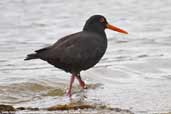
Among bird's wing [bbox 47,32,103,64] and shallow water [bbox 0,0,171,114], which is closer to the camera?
shallow water [bbox 0,0,171,114]

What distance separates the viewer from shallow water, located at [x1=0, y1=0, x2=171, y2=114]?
9.30 m

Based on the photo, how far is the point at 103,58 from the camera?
13367 mm

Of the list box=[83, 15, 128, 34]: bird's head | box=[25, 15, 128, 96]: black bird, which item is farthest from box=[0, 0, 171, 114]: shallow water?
box=[83, 15, 128, 34]: bird's head

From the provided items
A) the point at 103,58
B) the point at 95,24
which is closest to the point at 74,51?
the point at 95,24

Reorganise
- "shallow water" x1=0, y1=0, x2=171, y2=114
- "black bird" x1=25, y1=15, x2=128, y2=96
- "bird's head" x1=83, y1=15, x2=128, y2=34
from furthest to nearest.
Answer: "bird's head" x1=83, y1=15, x2=128, y2=34 → "black bird" x1=25, y1=15, x2=128, y2=96 → "shallow water" x1=0, y1=0, x2=171, y2=114

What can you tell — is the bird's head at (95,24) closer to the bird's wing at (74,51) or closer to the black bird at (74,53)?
the black bird at (74,53)

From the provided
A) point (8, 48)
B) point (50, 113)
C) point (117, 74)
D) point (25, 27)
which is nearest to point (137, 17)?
point (25, 27)

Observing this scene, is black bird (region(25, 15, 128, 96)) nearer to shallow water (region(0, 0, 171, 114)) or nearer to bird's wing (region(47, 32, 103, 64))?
bird's wing (region(47, 32, 103, 64))


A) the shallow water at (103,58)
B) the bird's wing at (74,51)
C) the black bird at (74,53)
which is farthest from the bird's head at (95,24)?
the shallow water at (103,58)

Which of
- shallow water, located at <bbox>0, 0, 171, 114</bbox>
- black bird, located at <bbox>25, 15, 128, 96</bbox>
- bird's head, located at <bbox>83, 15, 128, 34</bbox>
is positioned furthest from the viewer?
bird's head, located at <bbox>83, 15, 128, 34</bbox>

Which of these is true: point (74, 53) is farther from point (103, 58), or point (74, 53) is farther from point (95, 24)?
point (103, 58)

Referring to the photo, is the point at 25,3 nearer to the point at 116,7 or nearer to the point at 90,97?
the point at 116,7

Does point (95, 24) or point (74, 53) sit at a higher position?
point (95, 24)

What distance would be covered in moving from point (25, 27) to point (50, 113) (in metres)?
10.8
